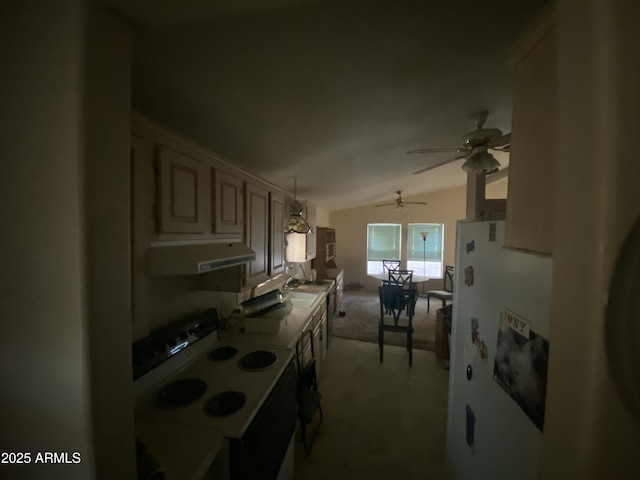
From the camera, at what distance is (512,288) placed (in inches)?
35.0

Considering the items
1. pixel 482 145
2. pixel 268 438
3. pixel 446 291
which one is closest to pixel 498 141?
pixel 482 145

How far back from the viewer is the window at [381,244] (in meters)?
6.57

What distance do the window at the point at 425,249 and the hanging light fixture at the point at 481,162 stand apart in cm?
488

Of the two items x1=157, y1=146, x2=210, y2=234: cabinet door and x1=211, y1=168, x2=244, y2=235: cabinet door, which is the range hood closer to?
x1=157, y1=146, x2=210, y2=234: cabinet door

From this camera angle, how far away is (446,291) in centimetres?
535

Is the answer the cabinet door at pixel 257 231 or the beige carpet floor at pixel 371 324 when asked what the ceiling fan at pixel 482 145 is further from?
the beige carpet floor at pixel 371 324

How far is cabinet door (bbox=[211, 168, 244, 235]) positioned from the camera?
145cm

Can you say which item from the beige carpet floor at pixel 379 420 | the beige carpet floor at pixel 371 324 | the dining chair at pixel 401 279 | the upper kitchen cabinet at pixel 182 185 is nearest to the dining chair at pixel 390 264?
the beige carpet floor at pixel 371 324

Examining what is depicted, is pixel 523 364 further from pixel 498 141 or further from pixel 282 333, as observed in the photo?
pixel 282 333

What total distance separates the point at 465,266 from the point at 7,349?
5.48ft

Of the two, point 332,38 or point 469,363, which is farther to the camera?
point 469,363

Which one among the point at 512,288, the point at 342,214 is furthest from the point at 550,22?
the point at 342,214

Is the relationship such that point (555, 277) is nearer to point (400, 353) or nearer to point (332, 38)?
point (332, 38)

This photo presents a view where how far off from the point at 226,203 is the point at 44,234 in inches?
43.9
